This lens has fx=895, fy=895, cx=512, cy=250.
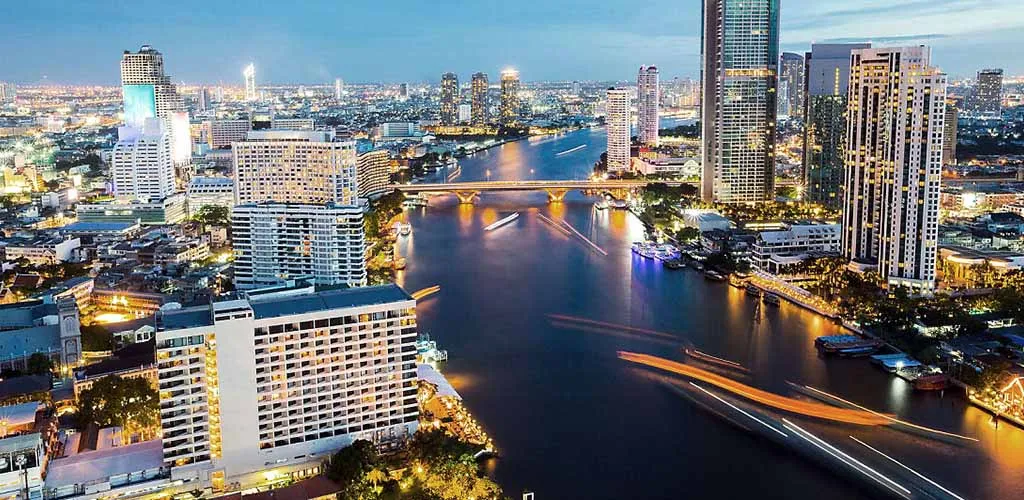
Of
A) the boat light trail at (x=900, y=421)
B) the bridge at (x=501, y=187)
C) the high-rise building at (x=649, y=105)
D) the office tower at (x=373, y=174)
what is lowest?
the boat light trail at (x=900, y=421)

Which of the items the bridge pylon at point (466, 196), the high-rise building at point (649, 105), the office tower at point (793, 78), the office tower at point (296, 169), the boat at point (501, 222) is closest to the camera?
the office tower at point (296, 169)

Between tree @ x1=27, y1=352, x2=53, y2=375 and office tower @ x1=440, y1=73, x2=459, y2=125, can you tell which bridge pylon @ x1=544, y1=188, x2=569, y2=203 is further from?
office tower @ x1=440, y1=73, x2=459, y2=125

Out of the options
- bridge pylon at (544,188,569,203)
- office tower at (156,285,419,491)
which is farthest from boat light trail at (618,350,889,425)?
bridge pylon at (544,188,569,203)

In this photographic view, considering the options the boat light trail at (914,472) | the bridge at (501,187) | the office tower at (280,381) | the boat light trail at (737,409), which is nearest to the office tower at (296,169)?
the office tower at (280,381)

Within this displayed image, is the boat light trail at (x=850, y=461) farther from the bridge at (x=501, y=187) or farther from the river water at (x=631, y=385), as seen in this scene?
the bridge at (x=501, y=187)

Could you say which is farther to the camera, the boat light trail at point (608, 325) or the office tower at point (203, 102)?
the office tower at point (203, 102)

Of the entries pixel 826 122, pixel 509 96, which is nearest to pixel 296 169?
pixel 826 122

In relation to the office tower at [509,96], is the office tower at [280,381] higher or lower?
lower

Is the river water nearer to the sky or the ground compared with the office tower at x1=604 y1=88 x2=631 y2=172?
nearer to the ground

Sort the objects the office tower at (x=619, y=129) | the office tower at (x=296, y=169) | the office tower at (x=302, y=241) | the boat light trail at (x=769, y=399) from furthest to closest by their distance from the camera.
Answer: the office tower at (x=619, y=129), the office tower at (x=296, y=169), the office tower at (x=302, y=241), the boat light trail at (x=769, y=399)
